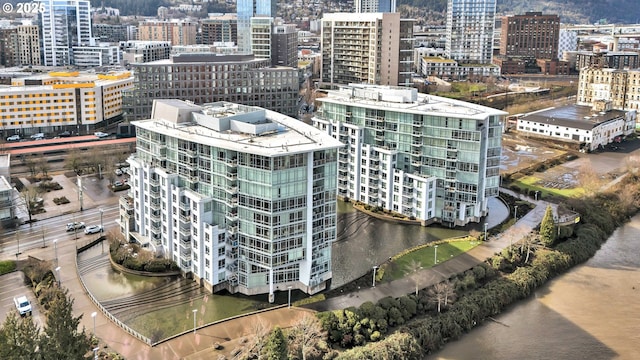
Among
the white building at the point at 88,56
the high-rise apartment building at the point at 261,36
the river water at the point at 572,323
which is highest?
the high-rise apartment building at the point at 261,36

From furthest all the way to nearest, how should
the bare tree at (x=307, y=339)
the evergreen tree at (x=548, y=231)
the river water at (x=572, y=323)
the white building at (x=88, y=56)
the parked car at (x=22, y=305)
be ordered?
the white building at (x=88, y=56) → the evergreen tree at (x=548, y=231) → the parked car at (x=22, y=305) → the river water at (x=572, y=323) → the bare tree at (x=307, y=339)

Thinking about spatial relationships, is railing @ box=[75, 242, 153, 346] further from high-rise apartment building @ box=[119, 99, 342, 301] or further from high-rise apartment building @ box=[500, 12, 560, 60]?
high-rise apartment building @ box=[500, 12, 560, 60]

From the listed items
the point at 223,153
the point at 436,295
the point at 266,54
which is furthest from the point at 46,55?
the point at 436,295

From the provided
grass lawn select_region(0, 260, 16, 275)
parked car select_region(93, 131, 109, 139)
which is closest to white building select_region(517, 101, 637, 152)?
parked car select_region(93, 131, 109, 139)

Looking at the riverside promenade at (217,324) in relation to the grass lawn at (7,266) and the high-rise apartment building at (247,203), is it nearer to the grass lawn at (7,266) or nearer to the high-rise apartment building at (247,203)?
the grass lawn at (7,266)

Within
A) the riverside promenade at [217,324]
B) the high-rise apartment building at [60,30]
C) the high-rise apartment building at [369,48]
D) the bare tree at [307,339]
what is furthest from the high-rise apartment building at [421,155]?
the high-rise apartment building at [60,30]

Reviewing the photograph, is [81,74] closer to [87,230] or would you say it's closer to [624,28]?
A: [87,230]
